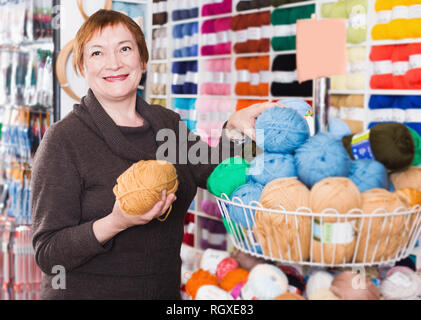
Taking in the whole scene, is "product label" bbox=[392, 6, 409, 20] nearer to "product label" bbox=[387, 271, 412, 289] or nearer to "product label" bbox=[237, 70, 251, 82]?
"product label" bbox=[237, 70, 251, 82]

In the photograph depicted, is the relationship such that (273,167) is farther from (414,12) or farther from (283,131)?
(414,12)

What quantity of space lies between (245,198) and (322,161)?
0.53 ft

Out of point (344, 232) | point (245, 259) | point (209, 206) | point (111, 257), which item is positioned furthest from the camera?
point (209, 206)

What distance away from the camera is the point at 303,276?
1.01 meters

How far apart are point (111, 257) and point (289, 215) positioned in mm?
603

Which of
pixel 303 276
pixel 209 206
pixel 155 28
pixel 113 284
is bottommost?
pixel 209 206

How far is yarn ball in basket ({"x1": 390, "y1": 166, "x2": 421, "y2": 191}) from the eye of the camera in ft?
2.97

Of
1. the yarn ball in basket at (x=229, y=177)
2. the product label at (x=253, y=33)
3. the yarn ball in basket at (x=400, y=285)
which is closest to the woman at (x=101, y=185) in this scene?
the yarn ball in basket at (x=229, y=177)

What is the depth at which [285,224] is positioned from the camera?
0.81m

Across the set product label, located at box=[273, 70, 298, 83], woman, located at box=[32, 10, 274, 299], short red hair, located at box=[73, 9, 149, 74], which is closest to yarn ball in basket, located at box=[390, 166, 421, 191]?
woman, located at box=[32, 10, 274, 299]

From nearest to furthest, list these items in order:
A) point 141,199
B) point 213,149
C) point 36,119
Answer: point 141,199 → point 213,149 → point 36,119

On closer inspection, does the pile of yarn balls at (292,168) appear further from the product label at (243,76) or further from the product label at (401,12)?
the product label at (243,76)
